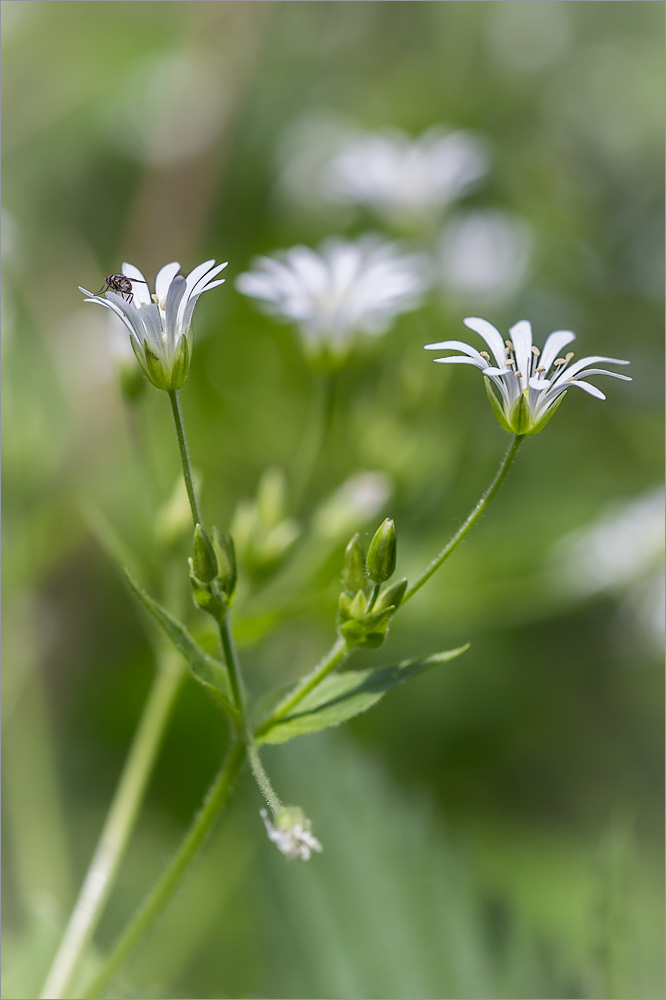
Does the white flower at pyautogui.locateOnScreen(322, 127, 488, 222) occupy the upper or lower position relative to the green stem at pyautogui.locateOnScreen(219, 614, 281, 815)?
upper

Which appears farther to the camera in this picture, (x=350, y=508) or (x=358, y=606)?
(x=350, y=508)

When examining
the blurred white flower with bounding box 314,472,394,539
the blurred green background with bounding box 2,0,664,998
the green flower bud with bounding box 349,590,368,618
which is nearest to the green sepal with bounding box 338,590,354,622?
the green flower bud with bounding box 349,590,368,618

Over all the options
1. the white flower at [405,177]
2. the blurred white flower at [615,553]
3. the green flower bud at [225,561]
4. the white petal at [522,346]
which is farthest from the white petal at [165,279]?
the white flower at [405,177]

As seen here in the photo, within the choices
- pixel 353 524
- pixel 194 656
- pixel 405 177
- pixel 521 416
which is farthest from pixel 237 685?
pixel 405 177

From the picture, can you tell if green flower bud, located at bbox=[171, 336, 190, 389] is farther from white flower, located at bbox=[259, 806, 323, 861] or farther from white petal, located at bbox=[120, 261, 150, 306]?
white flower, located at bbox=[259, 806, 323, 861]

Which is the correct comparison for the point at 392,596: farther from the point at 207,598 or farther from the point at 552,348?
the point at 552,348


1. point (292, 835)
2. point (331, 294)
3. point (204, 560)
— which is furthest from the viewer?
point (331, 294)

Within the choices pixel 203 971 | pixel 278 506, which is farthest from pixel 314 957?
pixel 278 506
